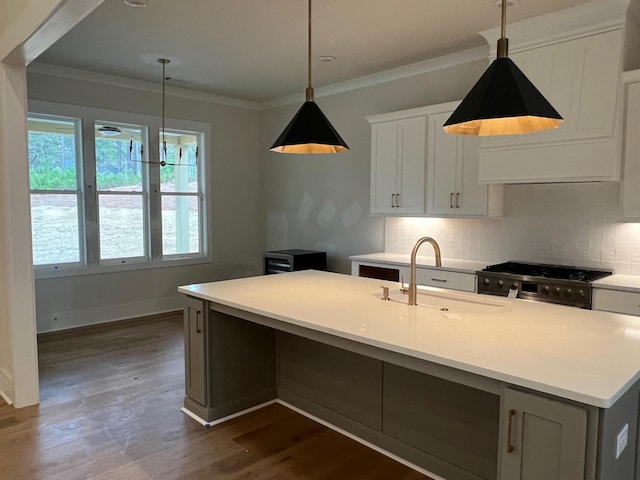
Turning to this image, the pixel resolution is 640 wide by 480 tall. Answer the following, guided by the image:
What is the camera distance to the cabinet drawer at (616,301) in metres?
2.99

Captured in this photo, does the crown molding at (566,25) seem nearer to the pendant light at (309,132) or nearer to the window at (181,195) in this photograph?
the pendant light at (309,132)

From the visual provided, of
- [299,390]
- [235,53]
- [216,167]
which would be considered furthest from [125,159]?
[299,390]

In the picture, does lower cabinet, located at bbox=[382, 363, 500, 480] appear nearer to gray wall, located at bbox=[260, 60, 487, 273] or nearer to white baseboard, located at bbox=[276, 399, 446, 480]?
white baseboard, located at bbox=[276, 399, 446, 480]

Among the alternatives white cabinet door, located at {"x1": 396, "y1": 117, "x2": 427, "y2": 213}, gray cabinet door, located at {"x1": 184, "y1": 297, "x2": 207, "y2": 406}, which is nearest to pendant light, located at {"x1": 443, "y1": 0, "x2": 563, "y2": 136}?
gray cabinet door, located at {"x1": 184, "y1": 297, "x2": 207, "y2": 406}

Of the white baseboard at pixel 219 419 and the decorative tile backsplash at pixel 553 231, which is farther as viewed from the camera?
the decorative tile backsplash at pixel 553 231

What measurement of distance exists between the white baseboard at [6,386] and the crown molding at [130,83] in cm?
303

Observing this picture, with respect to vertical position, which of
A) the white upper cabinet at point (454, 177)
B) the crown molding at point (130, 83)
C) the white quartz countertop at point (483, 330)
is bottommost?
the white quartz countertop at point (483, 330)

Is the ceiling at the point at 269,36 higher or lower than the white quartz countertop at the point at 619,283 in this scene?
higher

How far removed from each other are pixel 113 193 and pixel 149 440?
3.39m

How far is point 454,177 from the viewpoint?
13.5ft

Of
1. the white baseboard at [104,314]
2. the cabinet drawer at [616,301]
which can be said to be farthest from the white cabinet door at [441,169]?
the white baseboard at [104,314]

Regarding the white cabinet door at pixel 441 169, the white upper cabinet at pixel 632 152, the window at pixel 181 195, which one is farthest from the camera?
the window at pixel 181 195

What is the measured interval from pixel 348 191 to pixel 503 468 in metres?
4.19

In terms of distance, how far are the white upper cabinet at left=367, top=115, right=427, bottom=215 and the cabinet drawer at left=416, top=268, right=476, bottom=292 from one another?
615 millimetres
